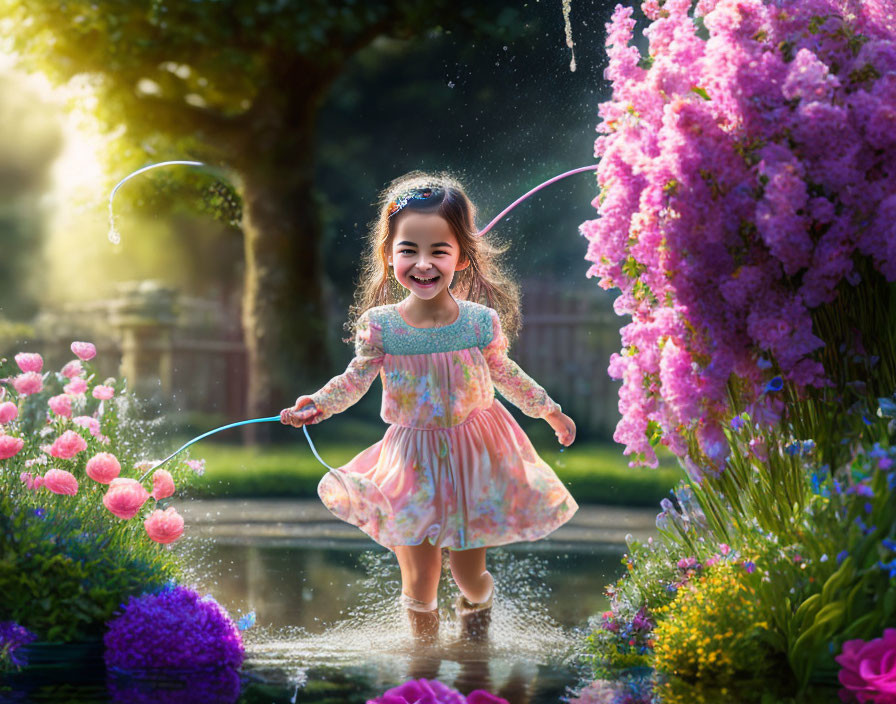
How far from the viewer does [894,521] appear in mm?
3139

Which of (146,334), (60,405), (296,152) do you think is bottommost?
(60,405)

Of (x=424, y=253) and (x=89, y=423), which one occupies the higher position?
(x=424, y=253)

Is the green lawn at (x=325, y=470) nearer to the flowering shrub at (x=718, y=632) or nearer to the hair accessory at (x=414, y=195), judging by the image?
the hair accessory at (x=414, y=195)

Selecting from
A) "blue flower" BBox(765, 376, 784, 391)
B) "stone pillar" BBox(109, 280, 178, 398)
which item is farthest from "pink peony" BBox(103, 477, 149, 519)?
"stone pillar" BBox(109, 280, 178, 398)

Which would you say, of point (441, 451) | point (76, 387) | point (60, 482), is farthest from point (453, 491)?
point (76, 387)

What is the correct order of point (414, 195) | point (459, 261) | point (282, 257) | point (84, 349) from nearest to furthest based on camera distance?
point (414, 195) → point (459, 261) → point (84, 349) → point (282, 257)

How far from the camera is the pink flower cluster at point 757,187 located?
3.27m

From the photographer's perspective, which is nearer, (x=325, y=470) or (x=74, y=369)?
(x=74, y=369)

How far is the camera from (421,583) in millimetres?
4312

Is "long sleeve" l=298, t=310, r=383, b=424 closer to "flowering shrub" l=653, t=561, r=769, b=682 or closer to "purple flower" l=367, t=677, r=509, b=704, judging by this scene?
"purple flower" l=367, t=677, r=509, b=704

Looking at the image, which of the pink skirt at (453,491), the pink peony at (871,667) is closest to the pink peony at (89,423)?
the pink skirt at (453,491)

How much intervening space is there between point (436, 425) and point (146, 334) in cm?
951

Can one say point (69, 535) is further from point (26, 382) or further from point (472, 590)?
point (472, 590)

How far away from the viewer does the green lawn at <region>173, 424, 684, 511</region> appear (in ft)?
29.5
